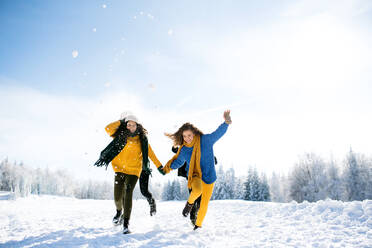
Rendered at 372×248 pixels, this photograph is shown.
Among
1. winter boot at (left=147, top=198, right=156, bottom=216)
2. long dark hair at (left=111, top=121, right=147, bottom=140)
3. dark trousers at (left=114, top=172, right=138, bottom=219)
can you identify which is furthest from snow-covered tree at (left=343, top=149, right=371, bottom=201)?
dark trousers at (left=114, top=172, right=138, bottom=219)

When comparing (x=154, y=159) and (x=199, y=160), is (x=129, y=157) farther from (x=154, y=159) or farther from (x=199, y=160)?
(x=199, y=160)

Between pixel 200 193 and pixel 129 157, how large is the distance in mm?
1788

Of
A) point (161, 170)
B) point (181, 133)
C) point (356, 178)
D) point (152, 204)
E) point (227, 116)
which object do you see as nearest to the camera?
point (227, 116)

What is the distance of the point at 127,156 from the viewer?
17.2 feet

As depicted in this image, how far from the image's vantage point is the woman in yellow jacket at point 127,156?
5.16 meters

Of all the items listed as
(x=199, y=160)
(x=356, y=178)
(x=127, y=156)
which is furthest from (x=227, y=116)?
(x=356, y=178)

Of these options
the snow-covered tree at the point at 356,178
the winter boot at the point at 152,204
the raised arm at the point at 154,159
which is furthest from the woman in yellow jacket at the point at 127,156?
the snow-covered tree at the point at 356,178

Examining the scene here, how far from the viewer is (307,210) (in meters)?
6.68

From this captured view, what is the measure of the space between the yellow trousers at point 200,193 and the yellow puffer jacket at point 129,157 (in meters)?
1.32

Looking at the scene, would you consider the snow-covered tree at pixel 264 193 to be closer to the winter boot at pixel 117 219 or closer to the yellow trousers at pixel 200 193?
the yellow trousers at pixel 200 193

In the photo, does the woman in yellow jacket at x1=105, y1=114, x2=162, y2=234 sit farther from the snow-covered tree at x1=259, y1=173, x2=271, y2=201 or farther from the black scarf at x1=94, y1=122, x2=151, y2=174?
the snow-covered tree at x1=259, y1=173, x2=271, y2=201

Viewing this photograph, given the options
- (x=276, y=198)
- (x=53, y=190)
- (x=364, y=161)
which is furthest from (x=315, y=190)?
(x=53, y=190)

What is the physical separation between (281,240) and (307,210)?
3.19m

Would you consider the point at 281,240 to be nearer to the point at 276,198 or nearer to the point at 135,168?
the point at 135,168
